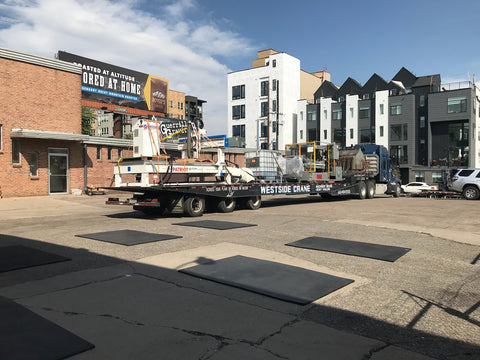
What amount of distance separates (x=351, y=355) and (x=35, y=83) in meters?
23.7

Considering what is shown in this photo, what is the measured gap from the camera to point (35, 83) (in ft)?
72.6

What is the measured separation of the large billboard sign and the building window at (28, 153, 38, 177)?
22535mm

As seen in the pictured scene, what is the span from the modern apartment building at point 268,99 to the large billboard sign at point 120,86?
15.0 meters

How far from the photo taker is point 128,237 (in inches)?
364

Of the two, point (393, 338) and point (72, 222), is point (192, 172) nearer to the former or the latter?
point (72, 222)

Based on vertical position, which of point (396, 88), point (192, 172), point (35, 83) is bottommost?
point (192, 172)

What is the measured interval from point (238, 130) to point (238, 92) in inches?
260

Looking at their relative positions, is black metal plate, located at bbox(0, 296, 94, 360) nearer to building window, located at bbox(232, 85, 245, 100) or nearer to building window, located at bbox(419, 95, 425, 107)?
building window, located at bbox(419, 95, 425, 107)

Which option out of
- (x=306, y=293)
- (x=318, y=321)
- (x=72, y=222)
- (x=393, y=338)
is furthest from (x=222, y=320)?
(x=72, y=222)

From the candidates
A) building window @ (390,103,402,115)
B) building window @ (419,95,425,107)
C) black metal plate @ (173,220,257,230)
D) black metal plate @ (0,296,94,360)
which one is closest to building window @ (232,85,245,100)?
building window @ (390,103,402,115)

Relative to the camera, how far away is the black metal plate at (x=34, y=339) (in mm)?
3287

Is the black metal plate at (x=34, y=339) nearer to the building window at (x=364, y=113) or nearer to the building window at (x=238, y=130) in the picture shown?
the building window at (x=364, y=113)

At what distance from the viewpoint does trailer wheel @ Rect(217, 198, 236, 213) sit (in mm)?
15445

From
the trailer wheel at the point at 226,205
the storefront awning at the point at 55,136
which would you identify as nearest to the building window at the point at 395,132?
the storefront awning at the point at 55,136
